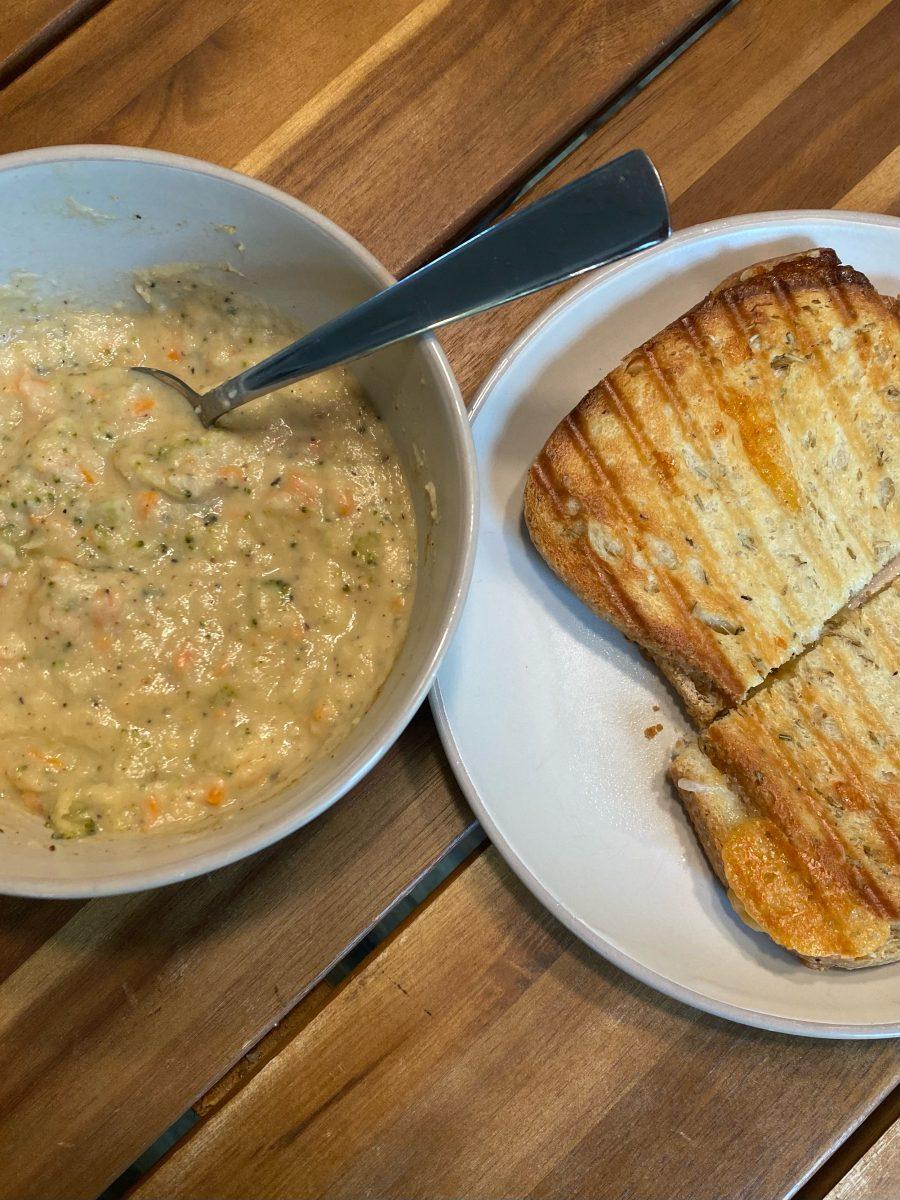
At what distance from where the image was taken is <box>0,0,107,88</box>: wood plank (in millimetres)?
1813

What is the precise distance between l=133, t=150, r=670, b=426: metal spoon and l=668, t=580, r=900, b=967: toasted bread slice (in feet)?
2.85

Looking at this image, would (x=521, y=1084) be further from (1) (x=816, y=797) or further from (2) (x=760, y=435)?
(2) (x=760, y=435)

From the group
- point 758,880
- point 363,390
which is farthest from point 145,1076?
point 363,390

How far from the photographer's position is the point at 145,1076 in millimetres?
1642

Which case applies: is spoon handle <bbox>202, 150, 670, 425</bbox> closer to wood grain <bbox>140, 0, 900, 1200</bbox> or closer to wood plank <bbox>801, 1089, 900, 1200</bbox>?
wood grain <bbox>140, 0, 900, 1200</bbox>

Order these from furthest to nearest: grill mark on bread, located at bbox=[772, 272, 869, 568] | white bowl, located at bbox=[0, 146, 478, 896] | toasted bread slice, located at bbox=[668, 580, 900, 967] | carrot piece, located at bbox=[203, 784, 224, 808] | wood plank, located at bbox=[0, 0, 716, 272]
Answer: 1. wood plank, located at bbox=[0, 0, 716, 272]
2. grill mark on bread, located at bbox=[772, 272, 869, 568]
3. toasted bread slice, located at bbox=[668, 580, 900, 967]
4. carrot piece, located at bbox=[203, 784, 224, 808]
5. white bowl, located at bbox=[0, 146, 478, 896]

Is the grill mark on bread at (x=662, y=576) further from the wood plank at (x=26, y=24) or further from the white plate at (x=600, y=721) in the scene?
the wood plank at (x=26, y=24)

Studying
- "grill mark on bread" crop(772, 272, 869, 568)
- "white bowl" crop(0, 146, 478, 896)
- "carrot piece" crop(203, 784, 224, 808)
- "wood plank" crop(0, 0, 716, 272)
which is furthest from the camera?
"wood plank" crop(0, 0, 716, 272)

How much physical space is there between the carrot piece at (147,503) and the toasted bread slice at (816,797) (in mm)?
1029

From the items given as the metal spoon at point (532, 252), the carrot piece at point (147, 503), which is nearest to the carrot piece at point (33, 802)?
the carrot piece at point (147, 503)

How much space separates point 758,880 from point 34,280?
1.63 meters

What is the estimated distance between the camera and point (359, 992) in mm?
1695

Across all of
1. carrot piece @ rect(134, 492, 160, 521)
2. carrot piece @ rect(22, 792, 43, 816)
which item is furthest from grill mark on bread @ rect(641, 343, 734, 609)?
carrot piece @ rect(22, 792, 43, 816)

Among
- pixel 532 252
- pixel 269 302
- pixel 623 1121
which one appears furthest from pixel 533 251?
pixel 623 1121
